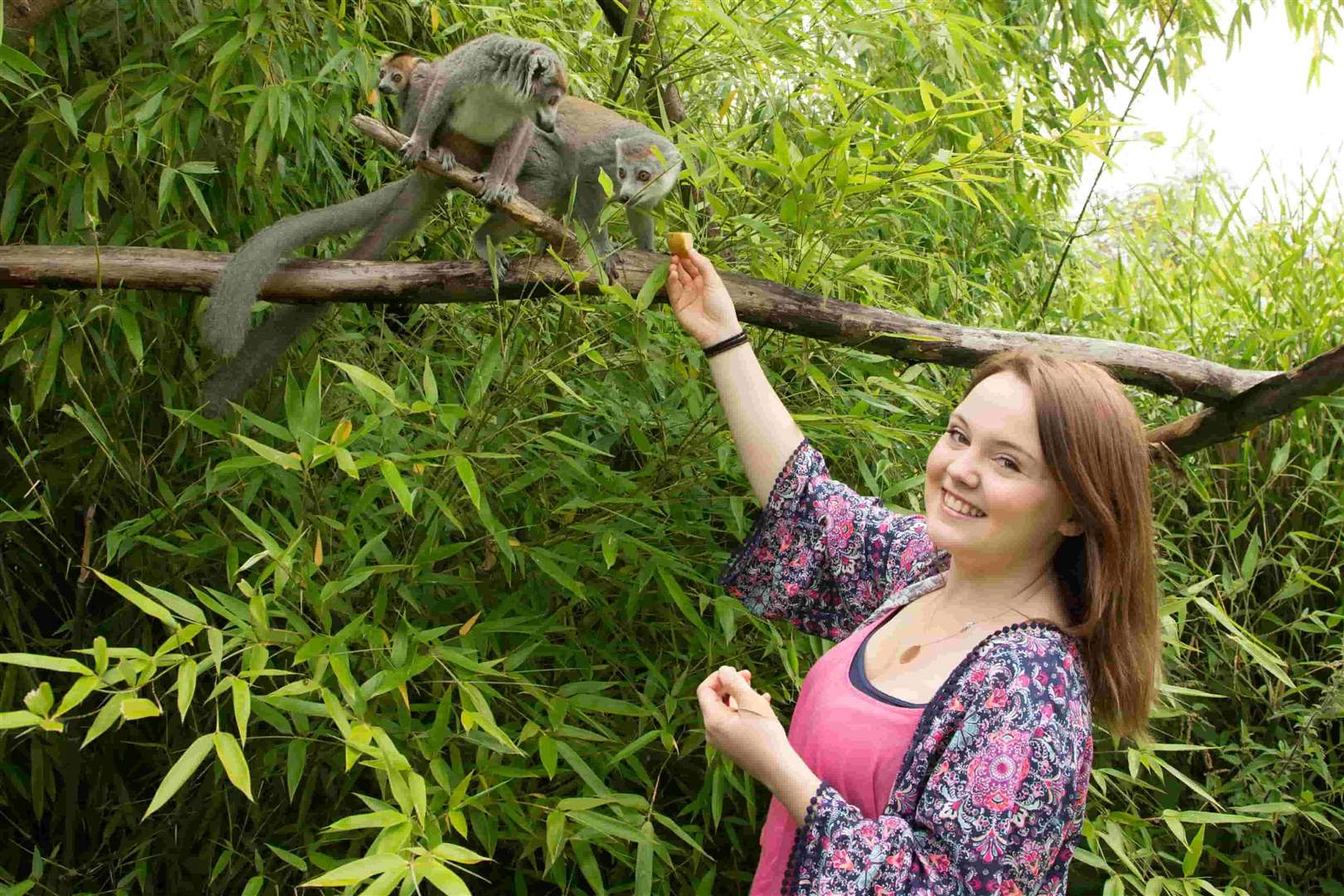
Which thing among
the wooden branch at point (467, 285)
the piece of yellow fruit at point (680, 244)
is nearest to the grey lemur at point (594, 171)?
the wooden branch at point (467, 285)

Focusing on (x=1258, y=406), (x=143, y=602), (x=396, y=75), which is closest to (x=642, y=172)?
(x=396, y=75)

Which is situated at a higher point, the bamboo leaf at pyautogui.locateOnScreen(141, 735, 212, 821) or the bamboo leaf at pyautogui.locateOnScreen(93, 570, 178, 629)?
the bamboo leaf at pyautogui.locateOnScreen(93, 570, 178, 629)

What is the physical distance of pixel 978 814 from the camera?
4.04 ft

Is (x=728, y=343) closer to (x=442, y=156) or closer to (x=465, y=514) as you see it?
(x=465, y=514)

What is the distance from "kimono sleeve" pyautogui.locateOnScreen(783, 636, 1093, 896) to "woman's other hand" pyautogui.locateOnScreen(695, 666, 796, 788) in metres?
0.07

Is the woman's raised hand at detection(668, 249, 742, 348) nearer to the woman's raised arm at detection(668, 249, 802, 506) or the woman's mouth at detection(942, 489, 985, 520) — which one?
the woman's raised arm at detection(668, 249, 802, 506)

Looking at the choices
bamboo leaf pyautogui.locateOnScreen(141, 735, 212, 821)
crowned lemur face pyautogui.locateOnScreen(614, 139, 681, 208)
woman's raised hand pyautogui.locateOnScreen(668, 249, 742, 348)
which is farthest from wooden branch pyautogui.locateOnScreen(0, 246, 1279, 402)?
bamboo leaf pyautogui.locateOnScreen(141, 735, 212, 821)

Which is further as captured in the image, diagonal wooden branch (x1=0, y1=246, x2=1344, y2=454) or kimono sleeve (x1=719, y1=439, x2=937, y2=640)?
diagonal wooden branch (x1=0, y1=246, x2=1344, y2=454)

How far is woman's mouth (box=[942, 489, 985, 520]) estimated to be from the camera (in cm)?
142

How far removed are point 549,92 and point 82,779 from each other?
5.46 feet

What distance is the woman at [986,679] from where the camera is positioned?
1.24 meters

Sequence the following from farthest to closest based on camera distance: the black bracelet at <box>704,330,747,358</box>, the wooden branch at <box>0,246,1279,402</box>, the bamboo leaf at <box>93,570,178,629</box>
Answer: the wooden branch at <box>0,246,1279,402</box> < the black bracelet at <box>704,330,747,358</box> < the bamboo leaf at <box>93,570,178,629</box>

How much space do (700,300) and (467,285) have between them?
1.37 ft

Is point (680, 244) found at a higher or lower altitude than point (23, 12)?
lower
